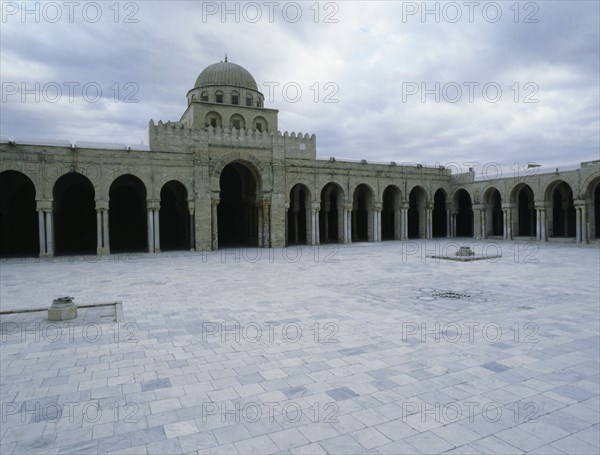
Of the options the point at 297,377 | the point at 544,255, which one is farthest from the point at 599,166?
the point at 297,377

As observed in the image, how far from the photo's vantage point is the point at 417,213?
121ft

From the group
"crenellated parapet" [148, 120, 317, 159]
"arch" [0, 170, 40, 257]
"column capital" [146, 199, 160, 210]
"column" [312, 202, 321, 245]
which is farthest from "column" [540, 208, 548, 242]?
"arch" [0, 170, 40, 257]

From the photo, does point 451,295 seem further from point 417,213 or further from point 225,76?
point 417,213

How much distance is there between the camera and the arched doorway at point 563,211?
2933 centimetres

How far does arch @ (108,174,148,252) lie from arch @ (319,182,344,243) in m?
12.7

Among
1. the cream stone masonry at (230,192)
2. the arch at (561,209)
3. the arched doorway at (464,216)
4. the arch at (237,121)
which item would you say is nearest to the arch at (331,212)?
the cream stone masonry at (230,192)

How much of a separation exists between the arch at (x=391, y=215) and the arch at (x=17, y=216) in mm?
23882

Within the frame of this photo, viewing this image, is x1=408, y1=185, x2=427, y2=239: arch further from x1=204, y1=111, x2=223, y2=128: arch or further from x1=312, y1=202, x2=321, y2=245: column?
x1=204, y1=111, x2=223, y2=128: arch

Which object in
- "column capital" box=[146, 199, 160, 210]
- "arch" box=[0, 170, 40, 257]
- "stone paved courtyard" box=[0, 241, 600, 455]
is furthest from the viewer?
"arch" box=[0, 170, 40, 257]

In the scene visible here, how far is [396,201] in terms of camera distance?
31.9m

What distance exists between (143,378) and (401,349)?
3.57 metres

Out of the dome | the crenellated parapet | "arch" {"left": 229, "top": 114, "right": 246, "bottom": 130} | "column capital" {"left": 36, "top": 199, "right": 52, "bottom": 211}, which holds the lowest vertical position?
"column capital" {"left": 36, "top": 199, "right": 52, "bottom": 211}

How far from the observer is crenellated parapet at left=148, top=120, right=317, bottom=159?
23328mm

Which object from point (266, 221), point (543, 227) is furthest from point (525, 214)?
point (266, 221)
